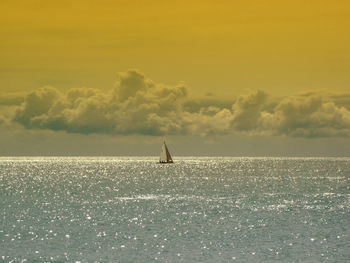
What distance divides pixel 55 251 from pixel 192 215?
35042mm

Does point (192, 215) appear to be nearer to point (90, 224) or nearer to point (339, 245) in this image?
point (90, 224)

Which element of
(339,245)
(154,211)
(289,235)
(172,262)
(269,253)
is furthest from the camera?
(154,211)

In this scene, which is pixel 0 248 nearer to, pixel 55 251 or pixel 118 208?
pixel 55 251

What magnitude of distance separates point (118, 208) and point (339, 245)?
159ft

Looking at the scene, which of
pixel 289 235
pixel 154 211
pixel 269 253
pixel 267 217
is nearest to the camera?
pixel 269 253

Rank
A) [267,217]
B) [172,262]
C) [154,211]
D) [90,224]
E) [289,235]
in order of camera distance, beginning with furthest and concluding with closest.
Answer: [154,211], [267,217], [90,224], [289,235], [172,262]

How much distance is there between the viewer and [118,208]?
105 metres

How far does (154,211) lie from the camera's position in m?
98.9

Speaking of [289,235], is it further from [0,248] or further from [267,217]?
[0,248]

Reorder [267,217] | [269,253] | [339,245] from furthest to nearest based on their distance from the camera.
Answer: [267,217], [339,245], [269,253]

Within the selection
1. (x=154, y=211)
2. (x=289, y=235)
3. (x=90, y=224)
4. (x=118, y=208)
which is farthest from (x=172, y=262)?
(x=118, y=208)

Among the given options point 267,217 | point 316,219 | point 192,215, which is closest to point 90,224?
point 192,215

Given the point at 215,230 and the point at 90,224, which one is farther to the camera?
the point at 90,224

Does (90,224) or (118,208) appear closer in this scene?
(90,224)
